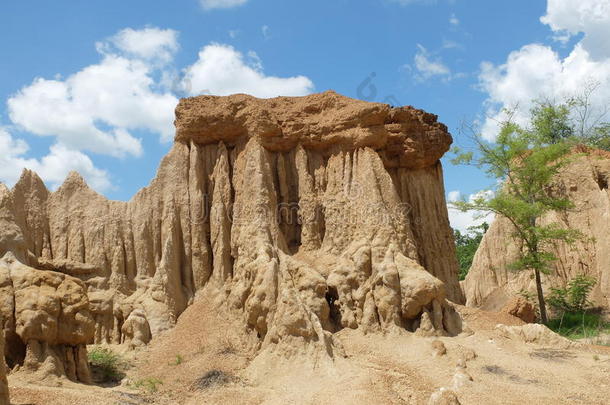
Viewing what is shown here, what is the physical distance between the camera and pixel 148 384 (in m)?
13.4

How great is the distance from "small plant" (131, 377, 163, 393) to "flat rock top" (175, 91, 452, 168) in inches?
319

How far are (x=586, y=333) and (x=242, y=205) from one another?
11.7 metres

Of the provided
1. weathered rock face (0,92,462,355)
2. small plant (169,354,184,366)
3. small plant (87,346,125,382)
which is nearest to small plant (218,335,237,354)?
weathered rock face (0,92,462,355)

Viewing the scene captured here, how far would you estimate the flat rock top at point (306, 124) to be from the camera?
19.1 metres

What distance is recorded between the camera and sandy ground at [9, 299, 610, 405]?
11664 mm

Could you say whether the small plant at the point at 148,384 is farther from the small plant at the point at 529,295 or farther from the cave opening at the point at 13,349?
the small plant at the point at 529,295

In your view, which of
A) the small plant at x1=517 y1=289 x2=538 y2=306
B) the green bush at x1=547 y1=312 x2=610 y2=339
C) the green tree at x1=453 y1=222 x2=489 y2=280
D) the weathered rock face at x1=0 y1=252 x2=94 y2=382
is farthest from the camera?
the green tree at x1=453 y1=222 x2=489 y2=280

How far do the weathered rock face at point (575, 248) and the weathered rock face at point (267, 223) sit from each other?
726 centimetres

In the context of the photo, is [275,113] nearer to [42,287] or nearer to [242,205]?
[242,205]

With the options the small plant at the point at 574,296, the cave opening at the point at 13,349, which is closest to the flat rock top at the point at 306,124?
the small plant at the point at 574,296

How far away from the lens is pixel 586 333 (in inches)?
774

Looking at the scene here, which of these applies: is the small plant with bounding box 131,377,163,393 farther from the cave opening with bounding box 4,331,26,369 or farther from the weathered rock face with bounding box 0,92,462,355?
the weathered rock face with bounding box 0,92,462,355

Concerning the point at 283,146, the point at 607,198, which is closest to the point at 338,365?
the point at 283,146

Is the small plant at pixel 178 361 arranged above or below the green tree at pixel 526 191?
below
